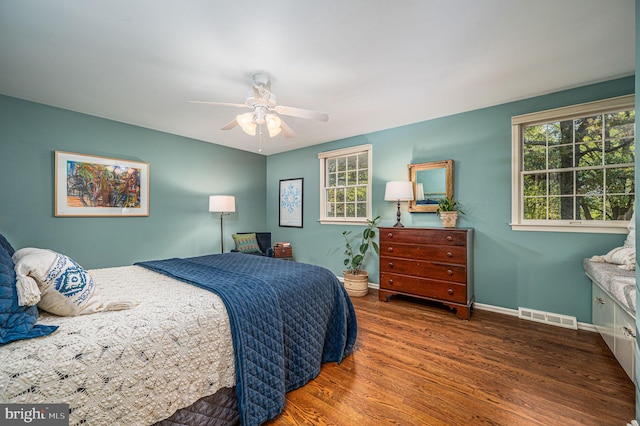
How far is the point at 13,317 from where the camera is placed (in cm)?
103

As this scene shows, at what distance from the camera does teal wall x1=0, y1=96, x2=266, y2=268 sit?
2.88m

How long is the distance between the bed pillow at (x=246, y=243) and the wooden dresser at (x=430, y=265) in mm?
2326

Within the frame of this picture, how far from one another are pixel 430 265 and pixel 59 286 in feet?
10.6

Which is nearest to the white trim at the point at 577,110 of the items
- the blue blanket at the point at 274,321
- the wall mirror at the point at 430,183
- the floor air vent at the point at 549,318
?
the wall mirror at the point at 430,183

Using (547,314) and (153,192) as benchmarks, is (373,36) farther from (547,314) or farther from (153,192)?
(153,192)

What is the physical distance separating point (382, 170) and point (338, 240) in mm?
1402

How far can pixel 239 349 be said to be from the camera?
55.9 inches

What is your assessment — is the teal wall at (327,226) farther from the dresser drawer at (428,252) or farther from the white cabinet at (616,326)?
the dresser drawer at (428,252)

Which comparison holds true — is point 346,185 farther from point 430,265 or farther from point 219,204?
point 219,204

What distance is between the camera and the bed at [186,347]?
0.98 meters

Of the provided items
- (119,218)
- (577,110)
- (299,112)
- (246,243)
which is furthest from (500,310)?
(119,218)

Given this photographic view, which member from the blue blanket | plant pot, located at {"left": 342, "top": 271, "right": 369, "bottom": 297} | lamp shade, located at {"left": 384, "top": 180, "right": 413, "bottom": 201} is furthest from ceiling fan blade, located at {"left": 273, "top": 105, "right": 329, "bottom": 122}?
plant pot, located at {"left": 342, "top": 271, "right": 369, "bottom": 297}

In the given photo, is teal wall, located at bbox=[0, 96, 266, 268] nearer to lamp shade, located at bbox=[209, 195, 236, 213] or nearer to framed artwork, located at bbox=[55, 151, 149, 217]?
framed artwork, located at bbox=[55, 151, 149, 217]

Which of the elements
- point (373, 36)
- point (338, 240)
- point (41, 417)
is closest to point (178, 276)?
point (41, 417)
